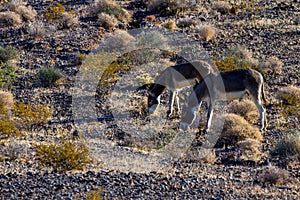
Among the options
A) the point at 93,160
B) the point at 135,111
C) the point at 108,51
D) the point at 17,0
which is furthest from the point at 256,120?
the point at 17,0

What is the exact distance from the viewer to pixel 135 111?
62.9 ft

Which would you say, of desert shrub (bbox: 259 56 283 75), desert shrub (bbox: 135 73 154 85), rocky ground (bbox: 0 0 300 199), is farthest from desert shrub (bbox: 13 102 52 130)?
desert shrub (bbox: 259 56 283 75)

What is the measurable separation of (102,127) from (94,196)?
680 centimetres

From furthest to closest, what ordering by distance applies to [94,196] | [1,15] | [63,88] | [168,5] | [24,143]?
[168,5] < [1,15] < [63,88] < [24,143] < [94,196]

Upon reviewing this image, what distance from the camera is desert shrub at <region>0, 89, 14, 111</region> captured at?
63.0ft

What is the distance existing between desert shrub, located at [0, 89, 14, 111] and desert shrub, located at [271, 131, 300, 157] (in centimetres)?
784

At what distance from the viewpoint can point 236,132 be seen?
16719 mm

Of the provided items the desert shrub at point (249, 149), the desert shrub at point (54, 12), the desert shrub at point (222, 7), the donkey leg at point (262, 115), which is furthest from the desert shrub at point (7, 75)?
the desert shrub at point (222, 7)

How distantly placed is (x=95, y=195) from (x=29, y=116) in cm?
688

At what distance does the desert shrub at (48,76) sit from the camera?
21.4 metres

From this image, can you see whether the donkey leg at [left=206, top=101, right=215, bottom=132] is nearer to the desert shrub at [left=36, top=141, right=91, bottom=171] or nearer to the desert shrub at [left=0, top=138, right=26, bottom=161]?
the desert shrub at [left=36, top=141, right=91, bottom=171]

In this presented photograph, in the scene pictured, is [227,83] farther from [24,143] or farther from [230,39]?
[230,39]

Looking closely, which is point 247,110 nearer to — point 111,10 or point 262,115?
point 262,115

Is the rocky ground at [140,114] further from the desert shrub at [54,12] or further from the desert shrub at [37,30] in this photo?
the desert shrub at [54,12]
